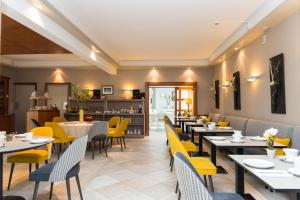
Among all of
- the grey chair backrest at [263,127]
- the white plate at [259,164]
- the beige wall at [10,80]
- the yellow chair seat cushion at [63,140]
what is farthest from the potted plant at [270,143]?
the beige wall at [10,80]

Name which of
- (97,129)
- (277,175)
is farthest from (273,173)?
(97,129)

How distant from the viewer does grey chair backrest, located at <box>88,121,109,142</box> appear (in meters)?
5.77

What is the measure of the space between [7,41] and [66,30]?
7.10 feet

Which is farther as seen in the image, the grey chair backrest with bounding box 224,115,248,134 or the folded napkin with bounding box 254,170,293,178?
the grey chair backrest with bounding box 224,115,248,134

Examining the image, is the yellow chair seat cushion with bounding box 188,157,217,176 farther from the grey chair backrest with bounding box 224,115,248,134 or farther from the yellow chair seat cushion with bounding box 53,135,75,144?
the yellow chair seat cushion with bounding box 53,135,75,144

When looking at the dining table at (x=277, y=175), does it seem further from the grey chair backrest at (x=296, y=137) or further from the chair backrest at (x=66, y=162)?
the chair backrest at (x=66, y=162)

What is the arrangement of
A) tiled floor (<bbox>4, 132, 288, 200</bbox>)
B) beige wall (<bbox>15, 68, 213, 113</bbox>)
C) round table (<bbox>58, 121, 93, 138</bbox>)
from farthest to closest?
beige wall (<bbox>15, 68, 213, 113</bbox>)
round table (<bbox>58, 121, 93, 138</bbox>)
tiled floor (<bbox>4, 132, 288, 200</bbox>)

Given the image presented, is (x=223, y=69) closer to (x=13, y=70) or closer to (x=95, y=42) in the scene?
(x=95, y=42)

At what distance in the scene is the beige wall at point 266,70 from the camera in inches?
156

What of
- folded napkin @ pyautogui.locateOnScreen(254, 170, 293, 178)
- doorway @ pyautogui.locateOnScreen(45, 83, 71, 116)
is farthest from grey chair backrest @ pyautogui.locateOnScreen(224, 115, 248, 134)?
doorway @ pyautogui.locateOnScreen(45, 83, 71, 116)

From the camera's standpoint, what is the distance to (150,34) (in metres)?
5.88

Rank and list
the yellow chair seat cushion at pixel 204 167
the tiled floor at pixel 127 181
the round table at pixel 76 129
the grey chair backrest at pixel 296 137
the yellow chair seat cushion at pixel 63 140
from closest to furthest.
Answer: the yellow chair seat cushion at pixel 204 167 → the tiled floor at pixel 127 181 → the grey chair backrest at pixel 296 137 → the yellow chair seat cushion at pixel 63 140 → the round table at pixel 76 129

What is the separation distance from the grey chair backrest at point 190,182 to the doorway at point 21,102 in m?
Answer: 9.52

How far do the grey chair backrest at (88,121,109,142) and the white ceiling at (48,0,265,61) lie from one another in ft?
7.04
